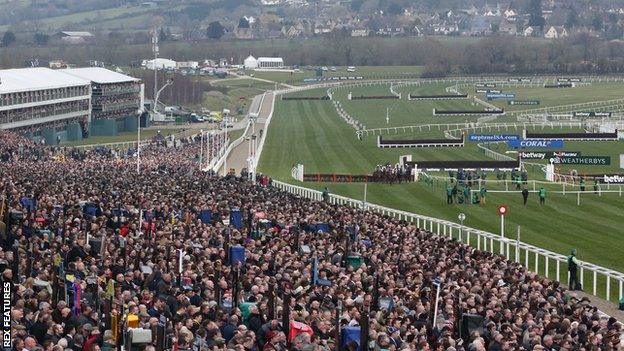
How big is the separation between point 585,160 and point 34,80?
39020mm

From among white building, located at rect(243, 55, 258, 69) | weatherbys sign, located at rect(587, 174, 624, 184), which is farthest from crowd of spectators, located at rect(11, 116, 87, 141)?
white building, located at rect(243, 55, 258, 69)

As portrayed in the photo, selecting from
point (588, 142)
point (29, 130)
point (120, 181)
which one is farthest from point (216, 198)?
point (29, 130)

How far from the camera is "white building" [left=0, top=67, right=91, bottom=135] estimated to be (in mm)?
82688

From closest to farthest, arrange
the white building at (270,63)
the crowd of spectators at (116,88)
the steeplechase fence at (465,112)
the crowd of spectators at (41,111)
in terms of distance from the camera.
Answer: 1. the crowd of spectators at (41,111)
2. the crowd of spectators at (116,88)
3. the steeplechase fence at (465,112)
4. the white building at (270,63)

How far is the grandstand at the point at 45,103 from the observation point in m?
82.8

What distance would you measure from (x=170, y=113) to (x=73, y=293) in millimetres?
90584

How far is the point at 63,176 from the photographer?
40594 mm

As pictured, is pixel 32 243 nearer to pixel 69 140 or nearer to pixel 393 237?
pixel 393 237

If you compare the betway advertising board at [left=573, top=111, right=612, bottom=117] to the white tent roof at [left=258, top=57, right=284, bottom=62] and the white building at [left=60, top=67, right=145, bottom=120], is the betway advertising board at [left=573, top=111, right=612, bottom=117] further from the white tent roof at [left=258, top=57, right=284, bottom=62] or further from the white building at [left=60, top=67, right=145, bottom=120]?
the white tent roof at [left=258, top=57, right=284, bottom=62]

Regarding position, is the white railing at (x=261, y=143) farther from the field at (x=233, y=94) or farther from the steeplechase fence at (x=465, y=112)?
the steeplechase fence at (x=465, y=112)

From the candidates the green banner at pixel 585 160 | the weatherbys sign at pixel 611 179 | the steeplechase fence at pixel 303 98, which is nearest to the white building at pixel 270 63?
the steeplechase fence at pixel 303 98

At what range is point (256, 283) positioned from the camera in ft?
65.7

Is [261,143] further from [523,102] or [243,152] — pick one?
[523,102]

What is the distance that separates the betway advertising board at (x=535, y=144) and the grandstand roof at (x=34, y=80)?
2537 centimetres
